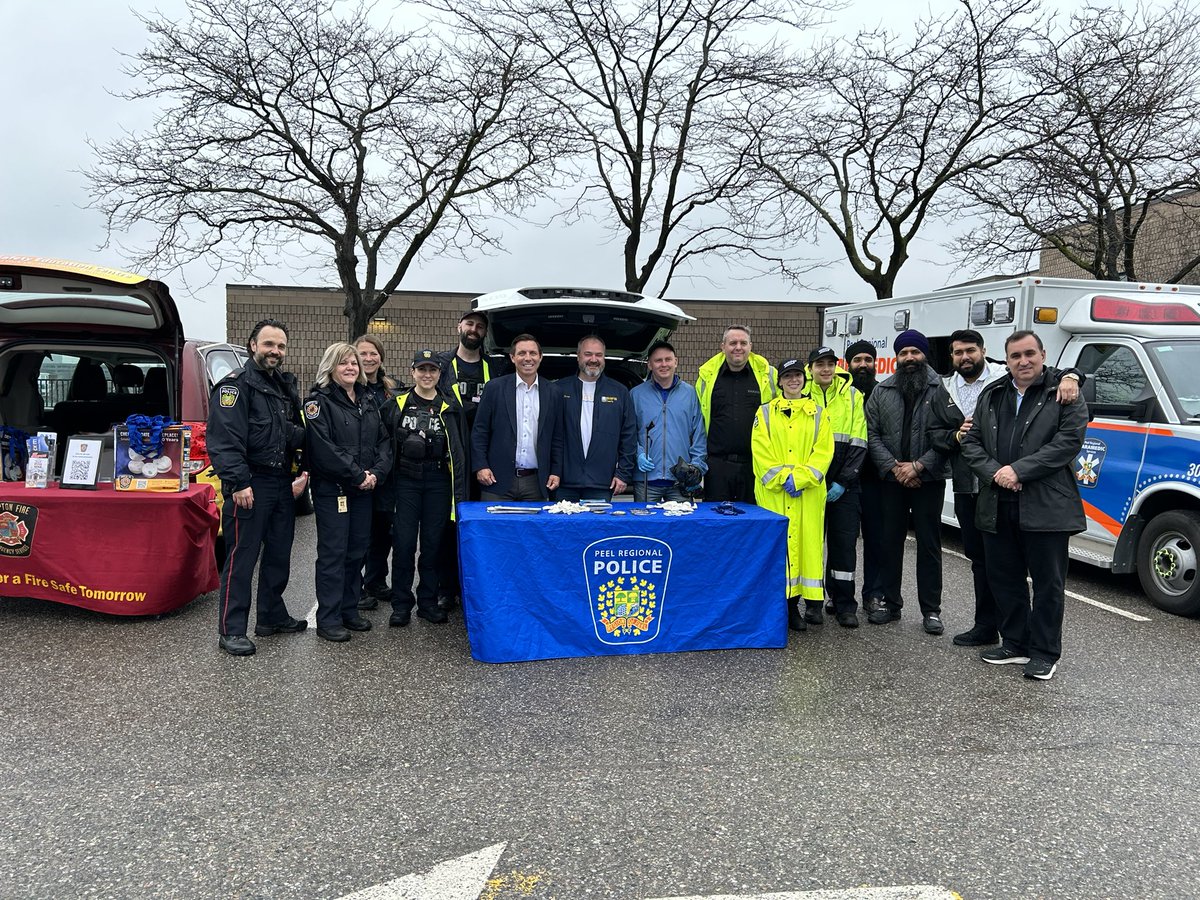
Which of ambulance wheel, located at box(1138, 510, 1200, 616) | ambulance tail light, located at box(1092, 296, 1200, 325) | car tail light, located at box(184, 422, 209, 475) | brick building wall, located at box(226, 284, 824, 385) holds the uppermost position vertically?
brick building wall, located at box(226, 284, 824, 385)

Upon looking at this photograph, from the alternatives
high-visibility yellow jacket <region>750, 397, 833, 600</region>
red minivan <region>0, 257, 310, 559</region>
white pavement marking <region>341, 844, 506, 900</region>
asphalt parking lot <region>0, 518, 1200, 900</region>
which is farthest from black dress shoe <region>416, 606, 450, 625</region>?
white pavement marking <region>341, 844, 506, 900</region>

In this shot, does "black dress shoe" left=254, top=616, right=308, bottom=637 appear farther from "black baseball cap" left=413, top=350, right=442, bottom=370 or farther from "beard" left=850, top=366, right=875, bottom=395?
"beard" left=850, top=366, right=875, bottom=395

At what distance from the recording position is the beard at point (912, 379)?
5.82 m

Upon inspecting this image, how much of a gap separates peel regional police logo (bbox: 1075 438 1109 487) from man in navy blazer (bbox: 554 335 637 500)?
385 centimetres

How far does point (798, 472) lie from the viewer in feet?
18.1

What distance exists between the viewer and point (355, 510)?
5.52 m

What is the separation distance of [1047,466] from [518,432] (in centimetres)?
323

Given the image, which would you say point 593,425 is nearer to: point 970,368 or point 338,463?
point 338,463

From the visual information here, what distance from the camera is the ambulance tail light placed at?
7254 millimetres

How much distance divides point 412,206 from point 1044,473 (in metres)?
14.4

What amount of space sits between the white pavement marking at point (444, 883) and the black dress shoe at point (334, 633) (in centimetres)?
264

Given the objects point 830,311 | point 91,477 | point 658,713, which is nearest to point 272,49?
point 830,311

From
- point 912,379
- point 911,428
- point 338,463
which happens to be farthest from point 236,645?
point 912,379

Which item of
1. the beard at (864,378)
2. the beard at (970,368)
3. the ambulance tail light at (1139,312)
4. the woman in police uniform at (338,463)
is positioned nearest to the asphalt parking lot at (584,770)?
the woman in police uniform at (338,463)
